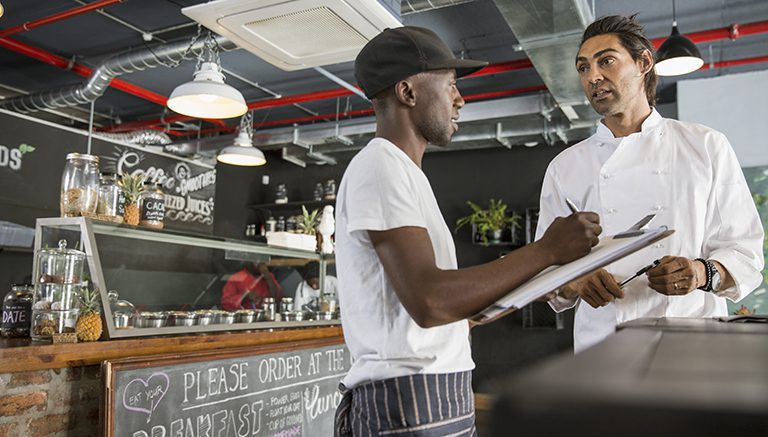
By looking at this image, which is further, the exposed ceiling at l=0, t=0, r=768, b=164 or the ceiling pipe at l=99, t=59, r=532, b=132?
the ceiling pipe at l=99, t=59, r=532, b=132

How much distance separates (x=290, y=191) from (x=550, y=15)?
5.74 metres

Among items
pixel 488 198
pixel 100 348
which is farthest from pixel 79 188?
pixel 488 198

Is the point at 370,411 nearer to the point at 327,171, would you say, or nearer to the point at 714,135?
the point at 714,135

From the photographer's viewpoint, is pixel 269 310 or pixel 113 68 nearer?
pixel 269 310

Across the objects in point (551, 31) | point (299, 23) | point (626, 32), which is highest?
point (551, 31)

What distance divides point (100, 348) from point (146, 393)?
251mm

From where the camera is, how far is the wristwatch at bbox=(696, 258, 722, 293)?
1394 millimetres

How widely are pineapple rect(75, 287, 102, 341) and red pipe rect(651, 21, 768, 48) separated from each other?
5029 mm

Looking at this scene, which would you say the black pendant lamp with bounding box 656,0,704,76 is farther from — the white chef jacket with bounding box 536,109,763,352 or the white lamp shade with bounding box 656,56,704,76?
the white chef jacket with bounding box 536,109,763,352

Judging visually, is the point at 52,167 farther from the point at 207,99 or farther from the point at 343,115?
the point at 343,115

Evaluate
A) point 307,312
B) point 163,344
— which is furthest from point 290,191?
point 163,344

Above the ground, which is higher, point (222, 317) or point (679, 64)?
point (679, 64)

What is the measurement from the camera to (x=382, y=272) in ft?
3.65

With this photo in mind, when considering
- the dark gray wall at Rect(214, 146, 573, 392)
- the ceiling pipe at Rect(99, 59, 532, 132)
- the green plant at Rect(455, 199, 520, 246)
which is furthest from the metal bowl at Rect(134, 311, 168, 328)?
the dark gray wall at Rect(214, 146, 573, 392)
